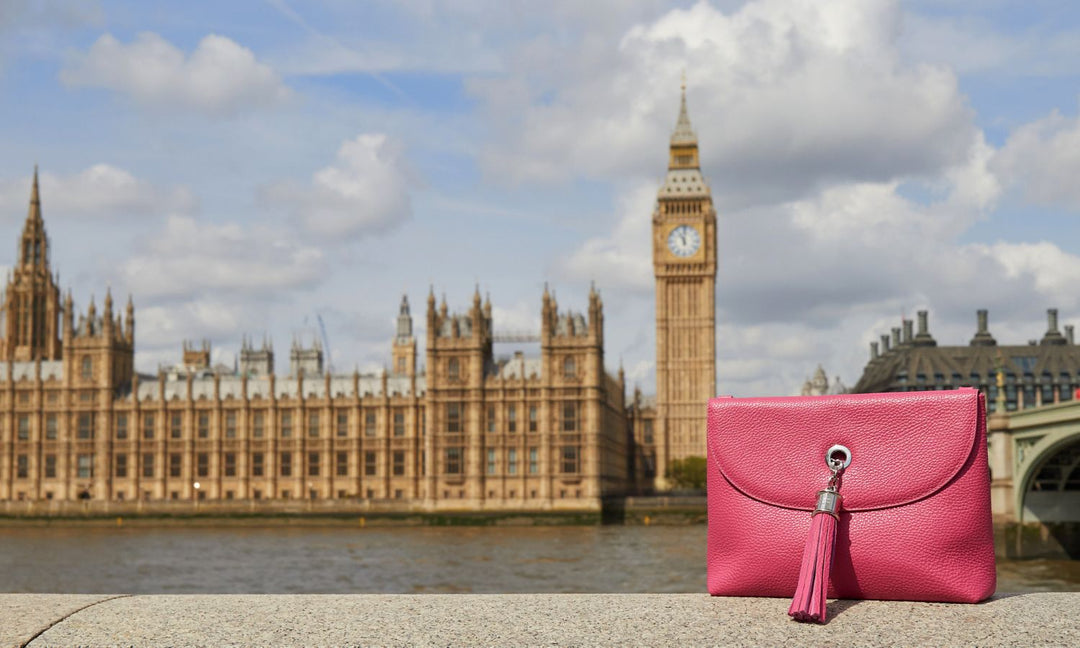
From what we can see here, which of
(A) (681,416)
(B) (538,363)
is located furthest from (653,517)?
(A) (681,416)

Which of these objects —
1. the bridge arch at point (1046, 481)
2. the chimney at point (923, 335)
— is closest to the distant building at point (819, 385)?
the chimney at point (923, 335)

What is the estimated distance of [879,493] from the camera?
5.30m

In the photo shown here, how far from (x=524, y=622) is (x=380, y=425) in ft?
275

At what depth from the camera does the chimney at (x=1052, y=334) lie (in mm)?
122000

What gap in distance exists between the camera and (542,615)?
5066mm

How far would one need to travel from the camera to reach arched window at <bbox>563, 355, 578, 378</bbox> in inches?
3275

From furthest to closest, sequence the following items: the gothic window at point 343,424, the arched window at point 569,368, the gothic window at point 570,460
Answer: the gothic window at point 343,424 → the arched window at point 569,368 → the gothic window at point 570,460

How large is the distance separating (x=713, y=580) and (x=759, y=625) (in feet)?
2.60

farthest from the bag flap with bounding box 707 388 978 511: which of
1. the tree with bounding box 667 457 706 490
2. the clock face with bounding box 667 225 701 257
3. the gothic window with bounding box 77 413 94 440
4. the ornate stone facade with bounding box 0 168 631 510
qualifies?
the clock face with bounding box 667 225 701 257

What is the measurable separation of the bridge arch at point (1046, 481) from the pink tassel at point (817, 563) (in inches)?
1562

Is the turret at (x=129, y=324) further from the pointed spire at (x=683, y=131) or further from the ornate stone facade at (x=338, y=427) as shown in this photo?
the pointed spire at (x=683, y=131)

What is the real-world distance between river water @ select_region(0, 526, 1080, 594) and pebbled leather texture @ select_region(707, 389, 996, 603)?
27277 millimetres

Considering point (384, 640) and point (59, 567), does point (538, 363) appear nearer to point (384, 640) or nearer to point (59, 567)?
point (59, 567)

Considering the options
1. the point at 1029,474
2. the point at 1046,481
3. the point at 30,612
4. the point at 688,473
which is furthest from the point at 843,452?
the point at 688,473
